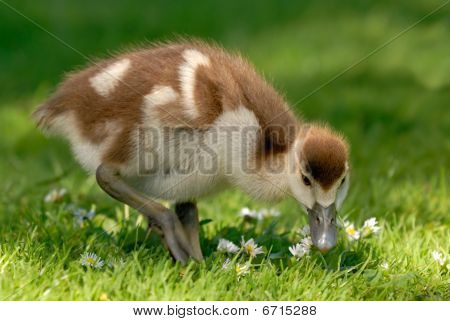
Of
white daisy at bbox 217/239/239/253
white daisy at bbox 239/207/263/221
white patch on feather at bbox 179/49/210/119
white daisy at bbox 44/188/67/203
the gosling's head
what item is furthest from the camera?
white daisy at bbox 44/188/67/203

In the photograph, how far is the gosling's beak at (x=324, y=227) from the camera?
3729 mm

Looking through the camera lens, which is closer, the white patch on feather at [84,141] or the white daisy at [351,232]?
the white patch on feather at [84,141]

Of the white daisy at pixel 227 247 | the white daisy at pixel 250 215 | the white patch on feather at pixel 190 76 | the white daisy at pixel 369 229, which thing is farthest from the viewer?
the white daisy at pixel 250 215

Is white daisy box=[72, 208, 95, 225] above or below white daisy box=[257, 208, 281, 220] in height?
below

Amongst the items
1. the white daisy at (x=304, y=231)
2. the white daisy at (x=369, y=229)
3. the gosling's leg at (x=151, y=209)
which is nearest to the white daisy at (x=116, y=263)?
the gosling's leg at (x=151, y=209)

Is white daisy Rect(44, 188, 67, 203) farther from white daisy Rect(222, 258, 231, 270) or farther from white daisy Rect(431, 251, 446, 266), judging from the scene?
white daisy Rect(431, 251, 446, 266)

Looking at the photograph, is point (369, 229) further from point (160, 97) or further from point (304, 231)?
point (160, 97)

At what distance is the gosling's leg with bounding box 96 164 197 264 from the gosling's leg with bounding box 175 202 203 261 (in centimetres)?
5

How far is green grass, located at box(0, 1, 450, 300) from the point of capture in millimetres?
3529

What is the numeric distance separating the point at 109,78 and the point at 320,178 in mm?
1074

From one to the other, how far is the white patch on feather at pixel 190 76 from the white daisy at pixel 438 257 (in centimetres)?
126

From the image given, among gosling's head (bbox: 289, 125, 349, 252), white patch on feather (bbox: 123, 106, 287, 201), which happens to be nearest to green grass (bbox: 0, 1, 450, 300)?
gosling's head (bbox: 289, 125, 349, 252)

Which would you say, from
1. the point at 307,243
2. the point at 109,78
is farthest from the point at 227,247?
the point at 109,78

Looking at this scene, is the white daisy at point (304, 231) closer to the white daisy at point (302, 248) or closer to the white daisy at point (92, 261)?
the white daisy at point (302, 248)
